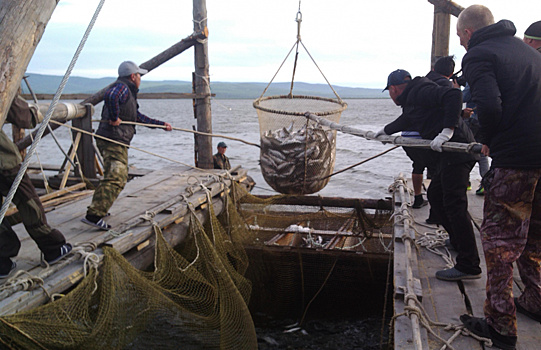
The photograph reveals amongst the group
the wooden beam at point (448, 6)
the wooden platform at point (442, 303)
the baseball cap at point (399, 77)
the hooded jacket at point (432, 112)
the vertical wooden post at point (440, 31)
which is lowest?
the wooden platform at point (442, 303)

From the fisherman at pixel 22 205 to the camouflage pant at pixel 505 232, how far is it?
3.43 m

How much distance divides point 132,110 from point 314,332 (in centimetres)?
381

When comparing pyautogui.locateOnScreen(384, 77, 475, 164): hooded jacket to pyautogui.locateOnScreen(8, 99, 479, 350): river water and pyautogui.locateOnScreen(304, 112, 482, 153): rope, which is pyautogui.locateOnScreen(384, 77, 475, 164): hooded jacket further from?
pyautogui.locateOnScreen(8, 99, 479, 350): river water

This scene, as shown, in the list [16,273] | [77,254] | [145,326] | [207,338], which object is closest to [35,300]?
[16,273]

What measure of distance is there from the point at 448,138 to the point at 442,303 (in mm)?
1300

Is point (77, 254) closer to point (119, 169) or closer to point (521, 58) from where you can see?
point (119, 169)

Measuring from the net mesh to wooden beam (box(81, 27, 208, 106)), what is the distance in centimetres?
314

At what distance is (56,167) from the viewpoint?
33.5 feet

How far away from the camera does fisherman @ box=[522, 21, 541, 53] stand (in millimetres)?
3923

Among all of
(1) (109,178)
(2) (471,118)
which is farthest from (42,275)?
(2) (471,118)

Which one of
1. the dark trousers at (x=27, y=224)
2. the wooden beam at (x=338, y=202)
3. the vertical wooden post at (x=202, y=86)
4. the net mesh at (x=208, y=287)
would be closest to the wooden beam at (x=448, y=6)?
the wooden beam at (x=338, y=202)

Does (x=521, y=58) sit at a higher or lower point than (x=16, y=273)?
higher

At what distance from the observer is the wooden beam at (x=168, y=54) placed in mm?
8555

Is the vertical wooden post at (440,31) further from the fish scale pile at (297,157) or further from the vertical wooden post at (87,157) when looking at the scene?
the vertical wooden post at (87,157)
